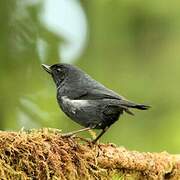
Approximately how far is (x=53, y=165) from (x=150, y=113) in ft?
18.7

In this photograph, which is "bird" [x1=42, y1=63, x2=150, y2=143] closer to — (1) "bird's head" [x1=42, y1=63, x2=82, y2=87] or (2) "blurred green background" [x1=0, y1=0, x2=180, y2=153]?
(1) "bird's head" [x1=42, y1=63, x2=82, y2=87]

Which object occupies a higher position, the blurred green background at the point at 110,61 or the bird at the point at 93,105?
the blurred green background at the point at 110,61

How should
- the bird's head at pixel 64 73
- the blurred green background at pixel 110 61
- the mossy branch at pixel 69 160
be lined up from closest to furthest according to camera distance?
the mossy branch at pixel 69 160 → the bird's head at pixel 64 73 → the blurred green background at pixel 110 61

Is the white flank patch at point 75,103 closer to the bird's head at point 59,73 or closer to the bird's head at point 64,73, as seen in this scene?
the bird's head at point 64,73

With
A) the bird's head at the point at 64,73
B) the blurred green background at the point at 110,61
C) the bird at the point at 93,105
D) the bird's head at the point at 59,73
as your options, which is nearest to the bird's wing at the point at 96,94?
the bird at the point at 93,105

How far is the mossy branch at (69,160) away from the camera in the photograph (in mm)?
3396

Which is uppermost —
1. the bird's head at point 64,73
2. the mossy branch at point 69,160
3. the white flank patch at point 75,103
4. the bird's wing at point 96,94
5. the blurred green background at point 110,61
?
the blurred green background at point 110,61

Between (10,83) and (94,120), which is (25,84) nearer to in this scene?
(10,83)

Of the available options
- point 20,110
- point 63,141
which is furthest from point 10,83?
point 63,141

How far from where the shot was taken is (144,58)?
34.1ft

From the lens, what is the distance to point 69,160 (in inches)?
148

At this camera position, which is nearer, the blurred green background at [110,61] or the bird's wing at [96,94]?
the bird's wing at [96,94]

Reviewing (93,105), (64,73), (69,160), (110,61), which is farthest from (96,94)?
(110,61)

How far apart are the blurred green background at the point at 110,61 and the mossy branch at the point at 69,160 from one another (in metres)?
2.89
